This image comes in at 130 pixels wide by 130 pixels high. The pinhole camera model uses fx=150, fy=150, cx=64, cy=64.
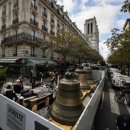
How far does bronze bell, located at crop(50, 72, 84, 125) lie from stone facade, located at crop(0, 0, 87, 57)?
21392 millimetres

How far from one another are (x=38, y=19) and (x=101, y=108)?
22850mm

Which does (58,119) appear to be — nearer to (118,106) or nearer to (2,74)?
(118,106)

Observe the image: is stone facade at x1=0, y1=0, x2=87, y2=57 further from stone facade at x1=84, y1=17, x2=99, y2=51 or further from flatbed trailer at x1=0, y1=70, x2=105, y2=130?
stone facade at x1=84, y1=17, x2=99, y2=51

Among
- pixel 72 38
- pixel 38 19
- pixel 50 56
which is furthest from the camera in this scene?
pixel 50 56

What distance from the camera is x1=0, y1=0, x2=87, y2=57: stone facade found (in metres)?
24.4

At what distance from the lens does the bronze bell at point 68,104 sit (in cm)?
314

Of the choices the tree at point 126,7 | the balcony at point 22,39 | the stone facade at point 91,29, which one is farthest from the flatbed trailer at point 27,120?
the stone facade at point 91,29

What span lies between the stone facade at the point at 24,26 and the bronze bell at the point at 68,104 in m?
21.4

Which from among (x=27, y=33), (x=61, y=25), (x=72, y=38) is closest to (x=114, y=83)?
(x=72, y=38)

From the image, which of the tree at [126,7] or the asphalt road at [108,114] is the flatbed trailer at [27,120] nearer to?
the asphalt road at [108,114]

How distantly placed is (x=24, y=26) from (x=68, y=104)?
2315cm

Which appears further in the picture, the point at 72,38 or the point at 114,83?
the point at 72,38

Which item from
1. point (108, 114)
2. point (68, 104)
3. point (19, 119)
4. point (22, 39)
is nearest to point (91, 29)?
point (22, 39)

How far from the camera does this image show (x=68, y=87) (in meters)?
3.30
